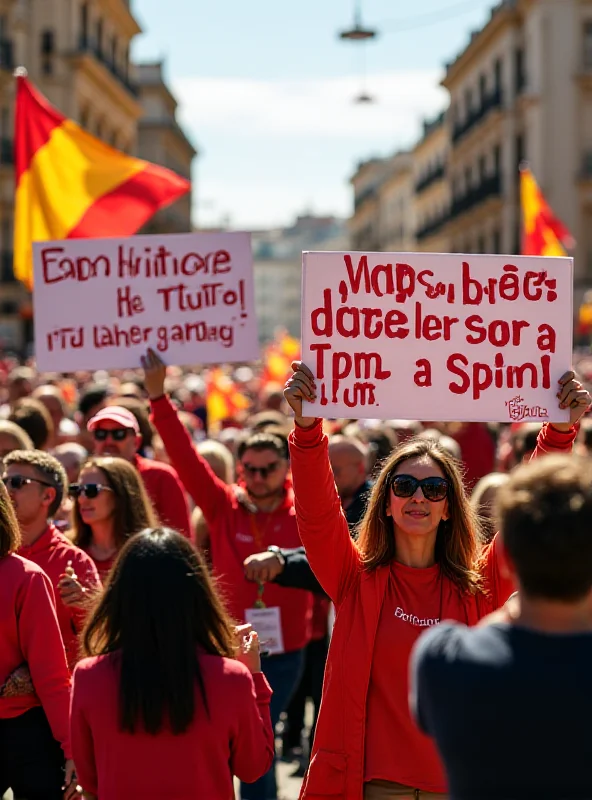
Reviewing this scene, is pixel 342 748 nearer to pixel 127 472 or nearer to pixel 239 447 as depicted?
pixel 127 472

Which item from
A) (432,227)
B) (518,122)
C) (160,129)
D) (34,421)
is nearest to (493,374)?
(34,421)

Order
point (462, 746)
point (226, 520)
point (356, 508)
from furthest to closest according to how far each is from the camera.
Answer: point (356, 508)
point (226, 520)
point (462, 746)

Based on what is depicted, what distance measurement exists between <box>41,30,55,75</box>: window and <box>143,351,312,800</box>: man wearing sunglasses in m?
38.9

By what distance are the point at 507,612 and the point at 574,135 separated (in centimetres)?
3892

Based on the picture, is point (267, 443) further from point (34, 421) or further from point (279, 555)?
point (34, 421)

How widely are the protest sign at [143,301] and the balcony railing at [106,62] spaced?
3862 centimetres

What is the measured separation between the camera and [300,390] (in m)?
3.56

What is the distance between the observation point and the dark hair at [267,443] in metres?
5.21

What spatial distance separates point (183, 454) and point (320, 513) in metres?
1.69

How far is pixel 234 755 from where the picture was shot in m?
2.78

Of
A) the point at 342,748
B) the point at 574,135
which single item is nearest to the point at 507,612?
the point at 342,748

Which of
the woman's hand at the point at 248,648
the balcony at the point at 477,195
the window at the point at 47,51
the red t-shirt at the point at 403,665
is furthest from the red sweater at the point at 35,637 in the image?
the balcony at the point at 477,195

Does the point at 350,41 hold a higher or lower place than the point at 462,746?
higher

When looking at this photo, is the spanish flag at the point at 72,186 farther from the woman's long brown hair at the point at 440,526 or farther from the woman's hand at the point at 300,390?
the woman's long brown hair at the point at 440,526
